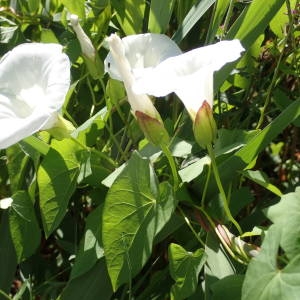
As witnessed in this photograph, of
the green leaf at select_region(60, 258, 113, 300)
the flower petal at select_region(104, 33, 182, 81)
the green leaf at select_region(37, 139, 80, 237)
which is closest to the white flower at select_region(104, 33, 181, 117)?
the flower petal at select_region(104, 33, 182, 81)

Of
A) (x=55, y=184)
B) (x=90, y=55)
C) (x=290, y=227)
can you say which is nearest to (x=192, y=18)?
(x=90, y=55)

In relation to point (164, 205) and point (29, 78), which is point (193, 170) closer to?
point (164, 205)

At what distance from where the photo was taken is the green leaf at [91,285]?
0.81 metres

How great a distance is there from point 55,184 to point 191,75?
0.75 ft

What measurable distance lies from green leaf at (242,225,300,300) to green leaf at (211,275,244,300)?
71 millimetres

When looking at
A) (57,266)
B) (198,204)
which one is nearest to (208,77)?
(198,204)

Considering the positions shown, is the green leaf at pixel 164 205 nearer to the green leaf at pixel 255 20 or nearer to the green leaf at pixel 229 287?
the green leaf at pixel 229 287

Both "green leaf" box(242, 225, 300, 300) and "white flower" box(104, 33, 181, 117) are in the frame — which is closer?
"green leaf" box(242, 225, 300, 300)

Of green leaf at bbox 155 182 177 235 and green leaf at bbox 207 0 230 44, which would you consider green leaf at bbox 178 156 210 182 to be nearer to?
green leaf at bbox 155 182 177 235

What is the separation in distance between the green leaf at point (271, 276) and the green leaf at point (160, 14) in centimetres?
37

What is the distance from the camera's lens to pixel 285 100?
873 millimetres

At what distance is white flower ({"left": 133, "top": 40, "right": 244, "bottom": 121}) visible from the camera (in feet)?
2.06

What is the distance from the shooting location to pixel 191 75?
2.12ft

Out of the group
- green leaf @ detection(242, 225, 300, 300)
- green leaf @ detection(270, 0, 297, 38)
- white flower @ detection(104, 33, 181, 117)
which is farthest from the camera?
green leaf @ detection(270, 0, 297, 38)
